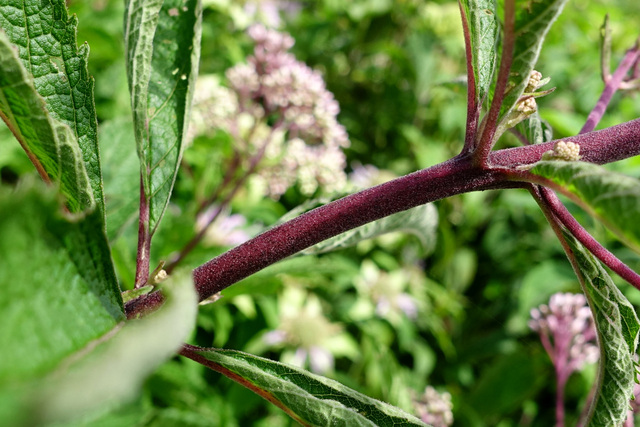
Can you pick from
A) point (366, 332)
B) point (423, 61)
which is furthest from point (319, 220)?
point (423, 61)

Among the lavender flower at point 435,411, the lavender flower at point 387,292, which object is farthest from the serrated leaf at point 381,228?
the lavender flower at point 387,292

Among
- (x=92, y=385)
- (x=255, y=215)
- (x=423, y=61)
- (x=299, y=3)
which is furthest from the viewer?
(x=299, y=3)

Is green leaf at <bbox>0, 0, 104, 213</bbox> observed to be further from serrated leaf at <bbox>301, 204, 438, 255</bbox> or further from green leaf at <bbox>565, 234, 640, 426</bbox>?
green leaf at <bbox>565, 234, 640, 426</bbox>

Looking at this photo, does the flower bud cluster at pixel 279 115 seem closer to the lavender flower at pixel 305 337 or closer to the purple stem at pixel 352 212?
the lavender flower at pixel 305 337

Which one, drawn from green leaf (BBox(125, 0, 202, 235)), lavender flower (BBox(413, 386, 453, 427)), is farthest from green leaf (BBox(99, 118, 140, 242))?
lavender flower (BBox(413, 386, 453, 427))

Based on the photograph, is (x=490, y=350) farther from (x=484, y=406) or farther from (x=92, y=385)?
(x=92, y=385)
